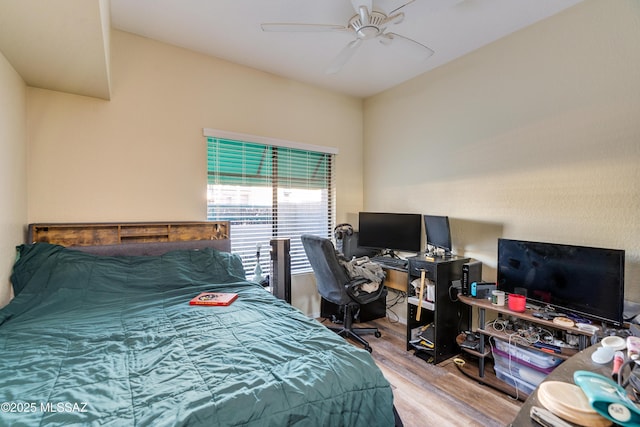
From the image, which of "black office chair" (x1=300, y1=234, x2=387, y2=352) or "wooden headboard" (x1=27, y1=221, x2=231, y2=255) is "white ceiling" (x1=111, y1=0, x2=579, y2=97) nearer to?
"wooden headboard" (x1=27, y1=221, x2=231, y2=255)

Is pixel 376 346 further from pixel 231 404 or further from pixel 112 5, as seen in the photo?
pixel 112 5

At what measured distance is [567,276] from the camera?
6.59 feet

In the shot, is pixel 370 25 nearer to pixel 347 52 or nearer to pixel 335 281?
pixel 347 52

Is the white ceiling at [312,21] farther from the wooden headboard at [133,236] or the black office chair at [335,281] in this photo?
the black office chair at [335,281]

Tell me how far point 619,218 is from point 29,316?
3.74 m

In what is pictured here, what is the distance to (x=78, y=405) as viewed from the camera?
937 mm

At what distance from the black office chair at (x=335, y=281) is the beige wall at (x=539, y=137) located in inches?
44.8

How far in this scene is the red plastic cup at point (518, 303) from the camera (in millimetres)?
2152

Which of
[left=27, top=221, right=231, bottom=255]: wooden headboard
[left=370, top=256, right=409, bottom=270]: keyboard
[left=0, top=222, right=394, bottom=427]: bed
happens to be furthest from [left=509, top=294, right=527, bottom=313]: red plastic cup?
[left=27, top=221, right=231, bottom=255]: wooden headboard

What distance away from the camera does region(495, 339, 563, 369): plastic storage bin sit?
197 cm

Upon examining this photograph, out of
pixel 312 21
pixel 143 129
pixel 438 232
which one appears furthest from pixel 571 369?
pixel 143 129

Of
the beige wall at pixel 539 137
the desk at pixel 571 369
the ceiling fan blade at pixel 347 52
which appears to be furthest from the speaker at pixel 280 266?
the desk at pixel 571 369

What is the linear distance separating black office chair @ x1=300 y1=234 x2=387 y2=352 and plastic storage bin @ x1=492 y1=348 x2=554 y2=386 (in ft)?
3.54

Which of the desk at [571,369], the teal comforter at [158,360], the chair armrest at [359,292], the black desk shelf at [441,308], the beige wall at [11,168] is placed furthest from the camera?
the chair armrest at [359,292]
